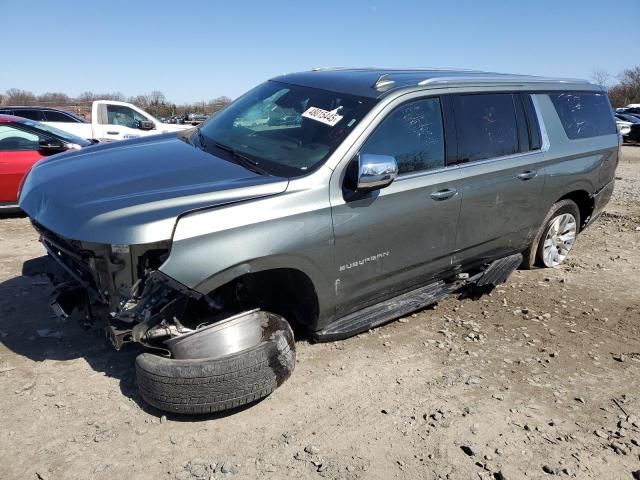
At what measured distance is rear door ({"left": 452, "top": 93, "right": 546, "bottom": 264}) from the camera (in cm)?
412

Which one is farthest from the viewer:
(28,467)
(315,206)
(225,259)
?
(315,206)

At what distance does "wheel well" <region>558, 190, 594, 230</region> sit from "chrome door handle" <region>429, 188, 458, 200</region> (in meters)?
2.01

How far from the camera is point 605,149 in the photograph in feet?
18.4

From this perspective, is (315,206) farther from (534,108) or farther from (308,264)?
(534,108)

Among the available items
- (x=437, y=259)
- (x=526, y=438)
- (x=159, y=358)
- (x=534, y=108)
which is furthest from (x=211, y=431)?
(x=534, y=108)

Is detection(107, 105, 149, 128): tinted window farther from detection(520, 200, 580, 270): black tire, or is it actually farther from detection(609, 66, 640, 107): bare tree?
detection(609, 66, 640, 107): bare tree

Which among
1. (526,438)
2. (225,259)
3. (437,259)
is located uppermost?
(225,259)

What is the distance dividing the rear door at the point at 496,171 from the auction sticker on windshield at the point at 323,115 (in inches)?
40.2

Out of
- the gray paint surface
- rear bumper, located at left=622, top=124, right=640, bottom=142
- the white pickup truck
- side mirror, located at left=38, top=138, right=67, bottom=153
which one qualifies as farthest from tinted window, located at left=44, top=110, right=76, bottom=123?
rear bumper, located at left=622, top=124, right=640, bottom=142

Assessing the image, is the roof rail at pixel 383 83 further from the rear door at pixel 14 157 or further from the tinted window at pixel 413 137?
the rear door at pixel 14 157

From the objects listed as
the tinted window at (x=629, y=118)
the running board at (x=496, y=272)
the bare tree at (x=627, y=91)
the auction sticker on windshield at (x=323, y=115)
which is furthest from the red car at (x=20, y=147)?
the bare tree at (x=627, y=91)

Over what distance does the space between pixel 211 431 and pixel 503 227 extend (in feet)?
9.84

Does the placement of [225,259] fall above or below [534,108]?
below

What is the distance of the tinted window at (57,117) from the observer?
47.6 ft
